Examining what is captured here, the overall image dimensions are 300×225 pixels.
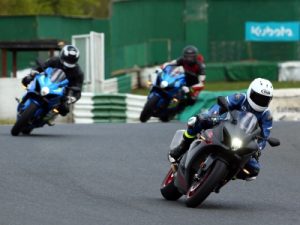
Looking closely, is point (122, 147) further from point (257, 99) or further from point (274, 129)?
point (257, 99)

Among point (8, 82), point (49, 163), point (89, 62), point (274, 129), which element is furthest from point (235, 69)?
point (49, 163)

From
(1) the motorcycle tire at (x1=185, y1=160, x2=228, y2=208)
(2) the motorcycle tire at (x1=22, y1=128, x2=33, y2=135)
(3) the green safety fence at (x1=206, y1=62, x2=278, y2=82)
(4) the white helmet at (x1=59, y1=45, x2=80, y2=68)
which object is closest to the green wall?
(3) the green safety fence at (x1=206, y1=62, x2=278, y2=82)

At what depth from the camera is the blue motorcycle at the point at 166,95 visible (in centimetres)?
2152

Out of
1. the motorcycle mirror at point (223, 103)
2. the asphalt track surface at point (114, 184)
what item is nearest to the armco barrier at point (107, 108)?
the asphalt track surface at point (114, 184)

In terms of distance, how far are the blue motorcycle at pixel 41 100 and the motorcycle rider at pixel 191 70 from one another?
4944 millimetres

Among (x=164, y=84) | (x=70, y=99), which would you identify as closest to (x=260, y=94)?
(x=70, y=99)

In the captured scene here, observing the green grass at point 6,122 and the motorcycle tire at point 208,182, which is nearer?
the motorcycle tire at point 208,182

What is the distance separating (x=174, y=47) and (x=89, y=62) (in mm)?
13425

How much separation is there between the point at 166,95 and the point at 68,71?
4.23 m

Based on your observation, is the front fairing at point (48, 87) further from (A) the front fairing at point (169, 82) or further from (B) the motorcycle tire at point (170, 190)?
(B) the motorcycle tire at point (170, 190)

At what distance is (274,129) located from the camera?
805 inches

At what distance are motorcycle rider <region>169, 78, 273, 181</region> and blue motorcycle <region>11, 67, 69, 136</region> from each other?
6376 mm

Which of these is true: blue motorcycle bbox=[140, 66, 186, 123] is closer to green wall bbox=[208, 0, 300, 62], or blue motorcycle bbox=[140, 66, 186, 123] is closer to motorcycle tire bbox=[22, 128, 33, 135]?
motorcycle tire bbox=[22, 128, 33, 135]

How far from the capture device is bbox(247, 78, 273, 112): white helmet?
10.3 metres
